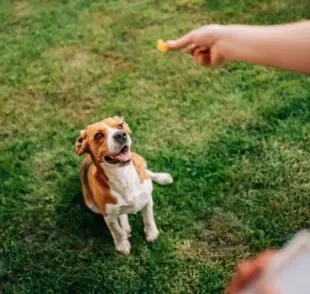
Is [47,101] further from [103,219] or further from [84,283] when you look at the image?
[84,283]

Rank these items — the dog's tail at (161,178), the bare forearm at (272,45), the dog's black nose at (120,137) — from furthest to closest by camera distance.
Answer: the dog's tail at (161,178) → the dog's black nose at (120,137) → the bare forearm at (272,45)

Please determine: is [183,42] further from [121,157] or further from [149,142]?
[149,142]

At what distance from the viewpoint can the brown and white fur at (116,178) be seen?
1.63 metres

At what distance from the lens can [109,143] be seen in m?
1.62

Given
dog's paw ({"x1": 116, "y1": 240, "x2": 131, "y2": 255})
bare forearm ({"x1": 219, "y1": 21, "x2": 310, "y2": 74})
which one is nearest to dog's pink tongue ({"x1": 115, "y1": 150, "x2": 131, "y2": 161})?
dog's paw ({"x1": 116, "y1": 240, "x2": 131, "y2": 255})

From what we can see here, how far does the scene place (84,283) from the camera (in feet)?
5.86

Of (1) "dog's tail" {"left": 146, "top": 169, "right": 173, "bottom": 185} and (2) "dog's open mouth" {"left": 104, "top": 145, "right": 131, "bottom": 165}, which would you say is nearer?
(2) "dog's open mouth" {"left": 104, "top": 145, "right": 131, "bottom": 165}

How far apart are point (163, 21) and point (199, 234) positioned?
3.73 ft

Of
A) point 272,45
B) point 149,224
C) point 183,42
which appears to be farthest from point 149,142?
point 272,45

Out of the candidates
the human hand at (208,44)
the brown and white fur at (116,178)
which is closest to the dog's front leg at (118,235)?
the brown and white fur at (116,178)

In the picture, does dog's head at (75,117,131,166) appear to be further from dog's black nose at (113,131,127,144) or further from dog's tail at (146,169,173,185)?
dog's tail at (146,169,173,185)

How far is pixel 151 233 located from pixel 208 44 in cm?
84

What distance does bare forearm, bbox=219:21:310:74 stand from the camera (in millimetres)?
884

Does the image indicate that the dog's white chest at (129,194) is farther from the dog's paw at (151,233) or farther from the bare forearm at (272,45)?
the bare forearm at (272,45)
